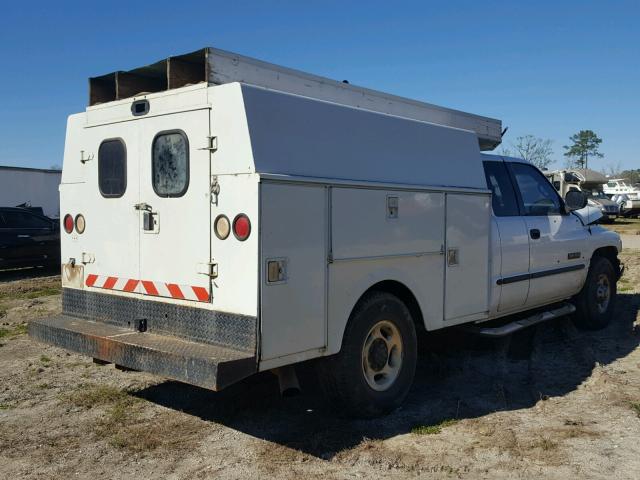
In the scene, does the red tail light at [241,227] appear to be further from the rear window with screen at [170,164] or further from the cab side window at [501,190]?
the cab side window at [501,190]

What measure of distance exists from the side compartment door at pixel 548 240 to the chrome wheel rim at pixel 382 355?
216cm

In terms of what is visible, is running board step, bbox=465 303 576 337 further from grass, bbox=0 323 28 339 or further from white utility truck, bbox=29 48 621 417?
grass, bbox=0 323 28 339

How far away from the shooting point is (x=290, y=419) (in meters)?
5.02

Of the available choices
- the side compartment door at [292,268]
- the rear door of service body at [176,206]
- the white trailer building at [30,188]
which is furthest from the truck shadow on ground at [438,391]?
the white trailer building at [30,188]

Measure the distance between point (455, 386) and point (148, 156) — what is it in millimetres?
3435

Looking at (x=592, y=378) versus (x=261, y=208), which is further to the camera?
(x=592, y=378)

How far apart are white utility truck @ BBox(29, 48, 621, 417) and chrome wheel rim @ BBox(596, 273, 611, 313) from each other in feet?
8.26

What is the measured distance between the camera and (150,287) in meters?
4.73

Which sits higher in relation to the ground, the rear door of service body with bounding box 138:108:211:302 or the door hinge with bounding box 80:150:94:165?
the door hinge with bounding box 80:150:94:165

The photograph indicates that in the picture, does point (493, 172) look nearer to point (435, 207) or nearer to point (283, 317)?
point (435, 207)

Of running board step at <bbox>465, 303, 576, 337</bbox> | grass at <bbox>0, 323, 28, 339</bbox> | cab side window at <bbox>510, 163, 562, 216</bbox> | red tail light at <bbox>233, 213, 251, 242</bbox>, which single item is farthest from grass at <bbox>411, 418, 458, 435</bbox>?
grass at <bbox>0, 323, 28, 339</bbox>

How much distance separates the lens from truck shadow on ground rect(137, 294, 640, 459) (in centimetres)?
478

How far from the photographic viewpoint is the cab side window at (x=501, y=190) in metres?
6.32

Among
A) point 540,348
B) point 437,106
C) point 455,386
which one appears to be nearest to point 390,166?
point 437,106
